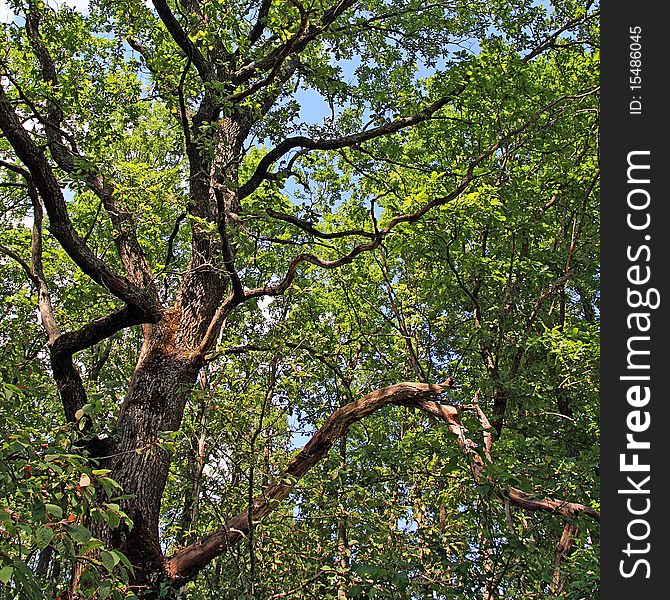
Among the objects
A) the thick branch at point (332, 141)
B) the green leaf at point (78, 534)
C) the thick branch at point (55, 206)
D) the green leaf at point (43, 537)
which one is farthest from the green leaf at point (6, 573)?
the thick branch at point (332, 141)

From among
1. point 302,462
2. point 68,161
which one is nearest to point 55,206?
point 68,161

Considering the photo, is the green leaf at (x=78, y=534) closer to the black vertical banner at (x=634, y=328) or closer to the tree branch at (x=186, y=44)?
the black vertical banner at (x=634, y=328)

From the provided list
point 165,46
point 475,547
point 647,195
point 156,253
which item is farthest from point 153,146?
point 647,195

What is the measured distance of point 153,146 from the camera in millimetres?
13883

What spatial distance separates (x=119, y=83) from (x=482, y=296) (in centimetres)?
616

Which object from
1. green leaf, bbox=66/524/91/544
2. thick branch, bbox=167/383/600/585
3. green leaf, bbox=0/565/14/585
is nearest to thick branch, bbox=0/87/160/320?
thick branch, bbox=167/383/600/585

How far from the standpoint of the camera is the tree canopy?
5.50 m

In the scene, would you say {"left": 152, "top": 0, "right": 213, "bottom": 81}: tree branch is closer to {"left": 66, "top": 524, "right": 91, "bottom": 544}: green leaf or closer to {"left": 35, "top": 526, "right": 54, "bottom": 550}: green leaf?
{"left": 66, "top": 524, "right": 91, "bottom": 544}: green leaf

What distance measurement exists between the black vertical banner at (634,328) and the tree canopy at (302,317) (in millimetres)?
950

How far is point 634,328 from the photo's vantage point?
379 centimetres

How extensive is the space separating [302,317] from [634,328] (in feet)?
12.2

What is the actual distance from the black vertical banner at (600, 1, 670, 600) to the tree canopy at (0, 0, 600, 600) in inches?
37.4

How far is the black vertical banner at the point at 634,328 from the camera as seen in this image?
3600 millimetres

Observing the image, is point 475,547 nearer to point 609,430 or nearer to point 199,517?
point 199,517
